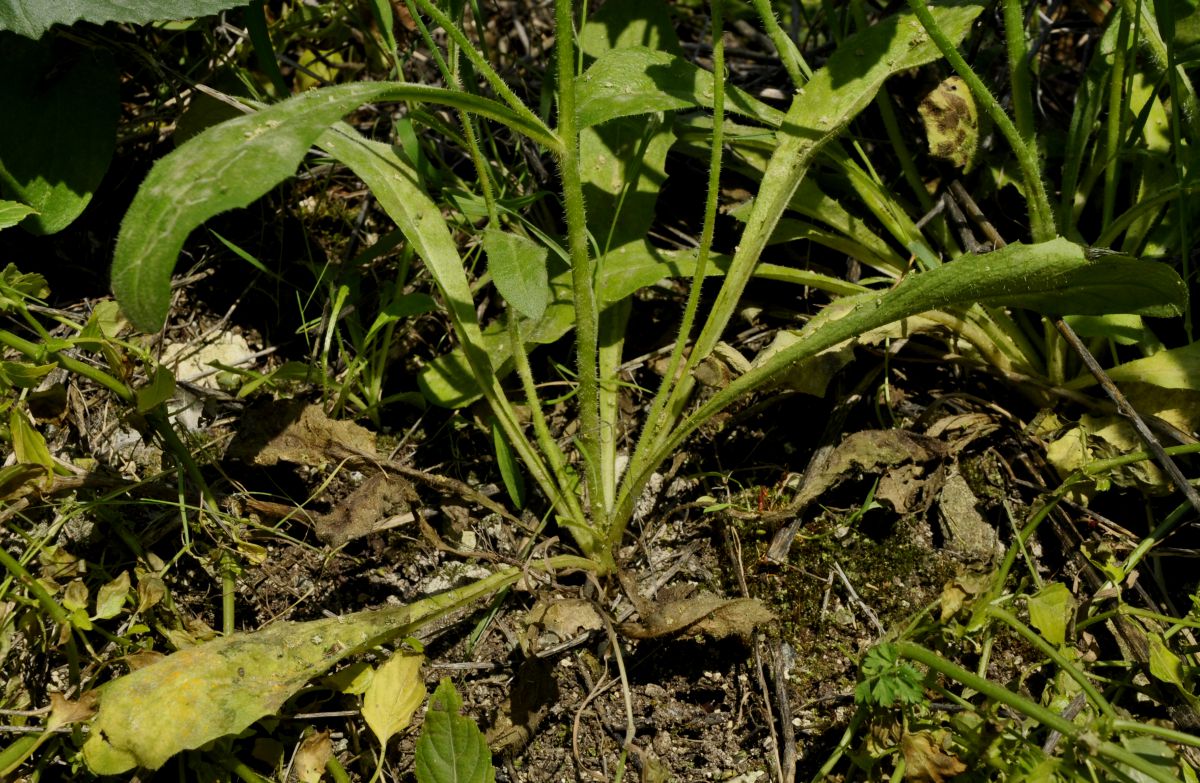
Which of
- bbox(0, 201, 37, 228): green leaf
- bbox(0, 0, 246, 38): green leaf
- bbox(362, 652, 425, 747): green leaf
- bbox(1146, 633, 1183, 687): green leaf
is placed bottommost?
bbox(1146, 633, 1183, 687): green leaf

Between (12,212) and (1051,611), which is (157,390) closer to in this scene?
(12,212)

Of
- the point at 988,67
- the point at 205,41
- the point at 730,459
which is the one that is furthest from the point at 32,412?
the point at 988,67

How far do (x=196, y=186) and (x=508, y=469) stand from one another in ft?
2.59

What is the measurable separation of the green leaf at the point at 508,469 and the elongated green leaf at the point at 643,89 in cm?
59

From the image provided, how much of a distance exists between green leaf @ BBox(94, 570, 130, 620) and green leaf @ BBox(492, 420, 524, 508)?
0.64 meters

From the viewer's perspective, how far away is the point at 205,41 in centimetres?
217

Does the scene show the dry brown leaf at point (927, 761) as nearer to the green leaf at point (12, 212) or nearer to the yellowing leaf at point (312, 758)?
the yellowing leaf at point (312, 758)

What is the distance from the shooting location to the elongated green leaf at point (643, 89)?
162 centimetres

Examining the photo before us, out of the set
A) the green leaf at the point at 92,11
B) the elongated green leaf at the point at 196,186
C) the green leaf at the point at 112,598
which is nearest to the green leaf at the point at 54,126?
the green leaf at the point at 92,11

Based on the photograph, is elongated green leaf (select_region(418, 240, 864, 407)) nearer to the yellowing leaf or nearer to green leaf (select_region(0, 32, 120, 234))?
the yellowing leaf

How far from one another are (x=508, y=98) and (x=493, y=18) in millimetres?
1216

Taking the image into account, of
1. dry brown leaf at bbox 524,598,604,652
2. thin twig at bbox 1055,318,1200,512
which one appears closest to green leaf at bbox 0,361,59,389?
dry brown leaf at bbox 524,598,604,652

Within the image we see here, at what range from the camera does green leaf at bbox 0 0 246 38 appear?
1674mm

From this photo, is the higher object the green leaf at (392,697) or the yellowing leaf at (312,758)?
the green leaf at (392,697)
